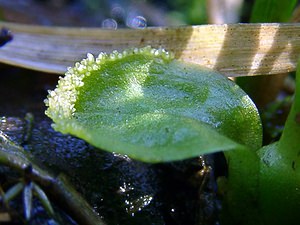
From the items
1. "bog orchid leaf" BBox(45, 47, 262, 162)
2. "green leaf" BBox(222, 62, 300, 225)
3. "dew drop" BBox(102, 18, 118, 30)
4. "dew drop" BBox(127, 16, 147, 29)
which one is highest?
"bog orchid leaf" BBox(45, 47, 262, 162)

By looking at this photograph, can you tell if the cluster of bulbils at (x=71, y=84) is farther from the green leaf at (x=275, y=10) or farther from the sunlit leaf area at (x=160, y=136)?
the green leaf at (x=275, y=10)

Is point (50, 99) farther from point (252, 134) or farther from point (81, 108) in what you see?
point (252, 134)

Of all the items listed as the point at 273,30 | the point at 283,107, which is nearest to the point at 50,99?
the point at 273,30

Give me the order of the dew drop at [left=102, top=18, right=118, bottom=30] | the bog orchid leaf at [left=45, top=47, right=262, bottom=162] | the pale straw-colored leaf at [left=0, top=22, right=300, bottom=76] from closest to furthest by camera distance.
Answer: the bog orchid leaf at [left=45, top=47, right=262, bottom=162], the pale straw-colored leaf at [left=0, top=22, right=300, bottom=76], the dew drop at [left=102, top=18, right=118, bottom=30]

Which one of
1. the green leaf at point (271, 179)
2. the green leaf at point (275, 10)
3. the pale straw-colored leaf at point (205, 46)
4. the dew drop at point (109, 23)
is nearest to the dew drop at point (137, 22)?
the dew drop at point (109, 23)

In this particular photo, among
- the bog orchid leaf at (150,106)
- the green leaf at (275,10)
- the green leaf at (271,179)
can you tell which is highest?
the green leaf at (275,10)

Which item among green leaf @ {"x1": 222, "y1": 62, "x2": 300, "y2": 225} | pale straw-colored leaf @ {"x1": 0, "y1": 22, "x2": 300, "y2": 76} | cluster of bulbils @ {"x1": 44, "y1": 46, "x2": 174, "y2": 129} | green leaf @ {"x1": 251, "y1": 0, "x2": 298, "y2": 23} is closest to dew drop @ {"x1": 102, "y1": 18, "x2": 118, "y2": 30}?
pale straw-colored leaf @ {"x1": 0, "y1": 22, "x2": 300, "y2": 76}

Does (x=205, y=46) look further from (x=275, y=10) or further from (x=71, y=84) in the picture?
(x=71, y=84)

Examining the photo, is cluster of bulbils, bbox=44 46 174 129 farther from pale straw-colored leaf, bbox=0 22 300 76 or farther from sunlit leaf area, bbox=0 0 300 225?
pale straw-colored leaf, bbox=0 22 300 76

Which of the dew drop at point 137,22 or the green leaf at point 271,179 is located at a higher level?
the green leaf at point 271,179
